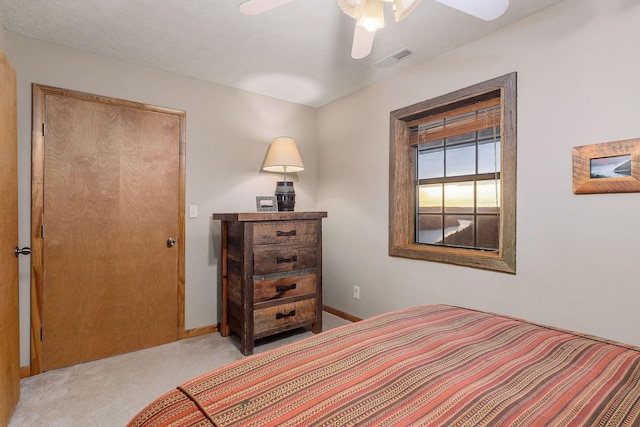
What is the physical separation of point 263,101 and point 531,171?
8.21 ft

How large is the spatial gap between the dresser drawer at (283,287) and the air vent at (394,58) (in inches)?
75.2

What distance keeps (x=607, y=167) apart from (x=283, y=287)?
229cm

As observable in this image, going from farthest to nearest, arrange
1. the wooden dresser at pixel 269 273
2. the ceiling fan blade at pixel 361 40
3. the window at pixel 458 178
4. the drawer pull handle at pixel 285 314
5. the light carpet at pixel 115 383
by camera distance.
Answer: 1. the drawer pull handle at pixel 285 314
2. the wooden dresser at pixel 269 273
3. the window at pixel 458 178
4. the light carpet at pixel 115 383
5. the ceiling fan blade at pixel 361 40

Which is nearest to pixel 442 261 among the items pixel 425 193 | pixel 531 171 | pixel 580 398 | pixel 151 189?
pixel 425 193

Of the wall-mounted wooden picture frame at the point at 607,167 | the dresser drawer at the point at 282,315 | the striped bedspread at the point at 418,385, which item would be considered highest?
the wall-mounted wooden picture frame at the point at 607,167

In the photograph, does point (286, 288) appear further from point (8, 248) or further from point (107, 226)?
point (8, 248)

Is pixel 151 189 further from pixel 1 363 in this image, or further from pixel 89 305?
pixel 1 363

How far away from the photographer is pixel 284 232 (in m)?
2.72

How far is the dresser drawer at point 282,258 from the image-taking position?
259 centimetres

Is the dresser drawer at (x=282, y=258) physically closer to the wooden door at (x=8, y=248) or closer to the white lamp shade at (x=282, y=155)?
the white lamp shade at (x=282, y=155)

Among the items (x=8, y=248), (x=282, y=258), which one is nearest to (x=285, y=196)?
(x=282, y=258)

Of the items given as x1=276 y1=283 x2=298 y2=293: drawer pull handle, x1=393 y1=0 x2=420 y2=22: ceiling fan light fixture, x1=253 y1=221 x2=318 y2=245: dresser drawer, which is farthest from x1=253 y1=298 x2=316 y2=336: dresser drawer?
x1=393 y1=0 x2=420 y2=22: ceiling fan light fixture

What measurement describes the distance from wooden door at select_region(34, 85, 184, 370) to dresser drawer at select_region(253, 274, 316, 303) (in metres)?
0.79

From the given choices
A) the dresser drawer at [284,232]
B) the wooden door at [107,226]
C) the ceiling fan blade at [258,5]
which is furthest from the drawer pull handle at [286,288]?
the ceiling fan blade at [258,5]
